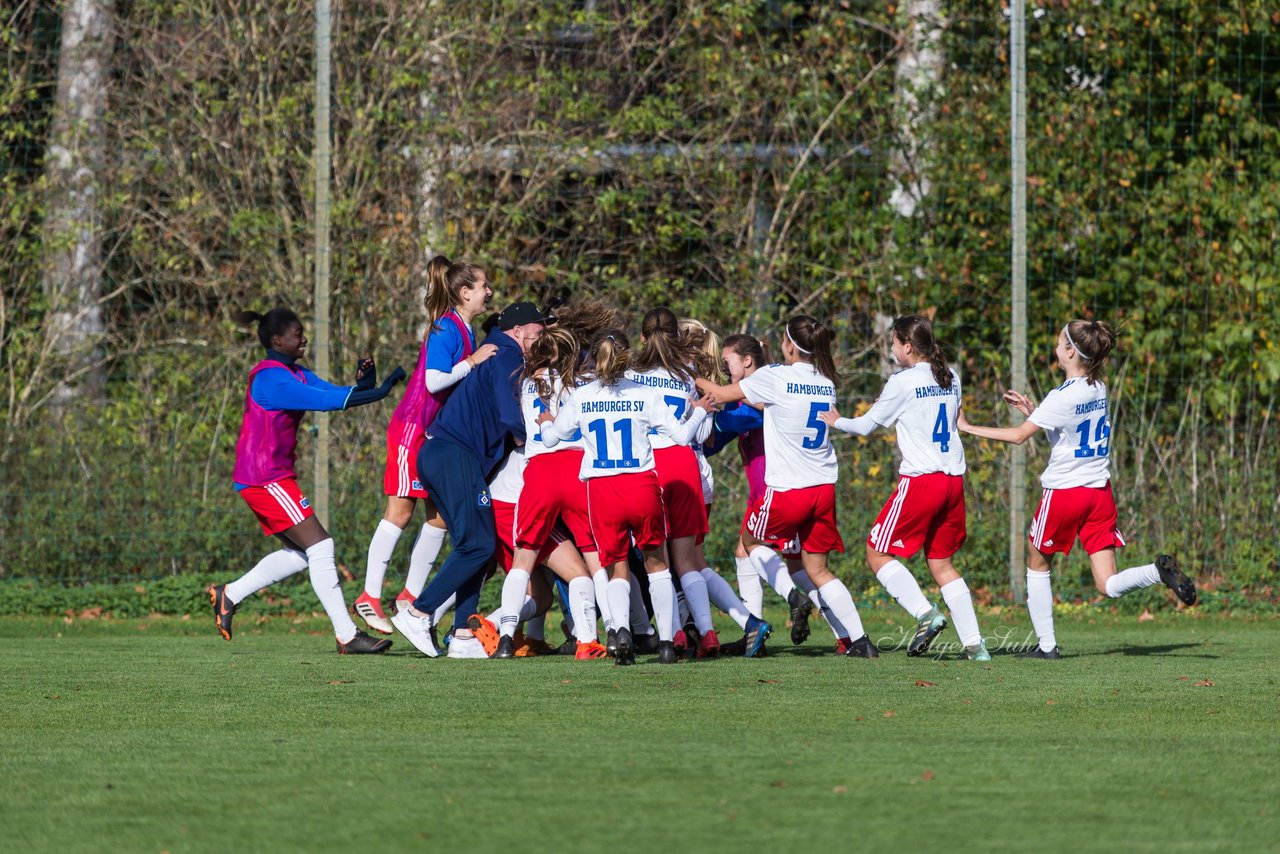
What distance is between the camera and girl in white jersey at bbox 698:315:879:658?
931 cm

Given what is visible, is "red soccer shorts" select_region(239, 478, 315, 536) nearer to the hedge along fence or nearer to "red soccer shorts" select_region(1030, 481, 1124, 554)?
the hedge along fence

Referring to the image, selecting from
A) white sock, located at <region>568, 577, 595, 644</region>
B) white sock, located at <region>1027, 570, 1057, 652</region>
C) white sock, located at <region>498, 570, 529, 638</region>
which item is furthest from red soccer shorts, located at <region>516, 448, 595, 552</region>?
white sock, located at <region>1027, 570, 1057, 652</region>

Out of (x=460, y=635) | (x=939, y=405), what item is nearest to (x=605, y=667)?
(x=460, y=635)

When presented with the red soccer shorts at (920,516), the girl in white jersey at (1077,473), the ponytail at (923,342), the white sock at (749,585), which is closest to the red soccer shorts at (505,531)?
the white sock at (749,585)

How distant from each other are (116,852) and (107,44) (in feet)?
38.7

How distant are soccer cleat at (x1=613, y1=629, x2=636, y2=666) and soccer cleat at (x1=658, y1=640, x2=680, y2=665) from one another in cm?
28

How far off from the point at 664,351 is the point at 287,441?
2.17 m

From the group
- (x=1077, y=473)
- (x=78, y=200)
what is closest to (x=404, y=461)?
(x=1077, y=473)

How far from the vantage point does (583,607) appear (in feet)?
30.6

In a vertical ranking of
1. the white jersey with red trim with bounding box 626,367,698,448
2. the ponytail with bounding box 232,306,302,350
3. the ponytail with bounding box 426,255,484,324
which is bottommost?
the white jersey with red trim with bounding box 626,367,698,448

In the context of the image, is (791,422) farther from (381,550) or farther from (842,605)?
(381,550)

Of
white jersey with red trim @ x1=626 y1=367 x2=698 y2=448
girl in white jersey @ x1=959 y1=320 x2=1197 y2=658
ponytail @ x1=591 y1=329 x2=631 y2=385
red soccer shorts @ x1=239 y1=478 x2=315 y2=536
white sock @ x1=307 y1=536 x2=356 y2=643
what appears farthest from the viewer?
white sock @ x1=307 y1=536 x2=356 y2=643

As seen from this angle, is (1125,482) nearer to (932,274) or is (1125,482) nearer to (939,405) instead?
(932,274)

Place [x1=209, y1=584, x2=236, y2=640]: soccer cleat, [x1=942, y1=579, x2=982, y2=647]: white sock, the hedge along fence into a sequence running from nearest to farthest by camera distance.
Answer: [x1=942, y1=579, x2=982, y2=647]: white sock, [x1=209, y1=584, x2=236, y2=640]: soccer cleat, the hedge along fence
